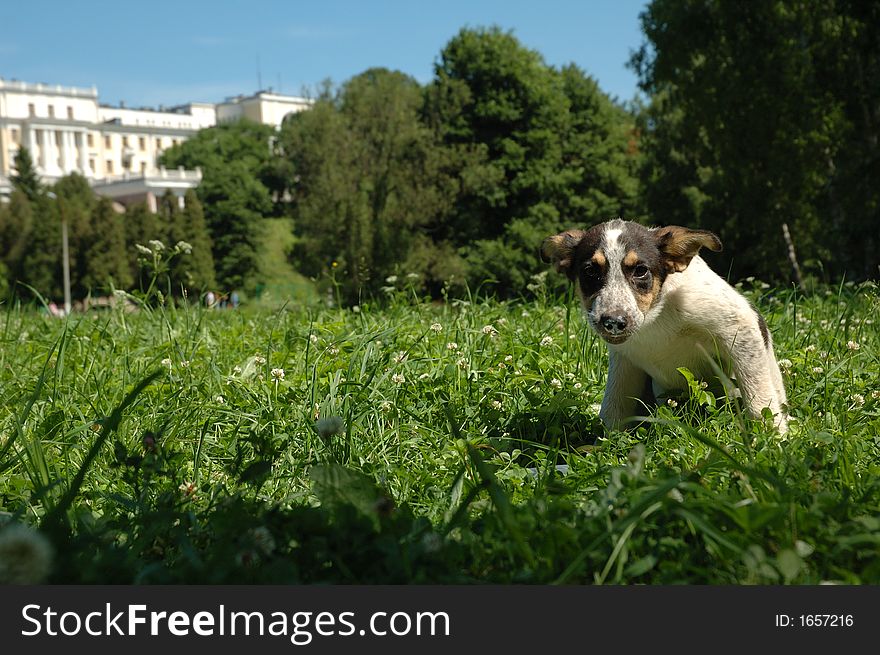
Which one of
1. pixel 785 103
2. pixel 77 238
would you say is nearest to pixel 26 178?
pixel 77 238

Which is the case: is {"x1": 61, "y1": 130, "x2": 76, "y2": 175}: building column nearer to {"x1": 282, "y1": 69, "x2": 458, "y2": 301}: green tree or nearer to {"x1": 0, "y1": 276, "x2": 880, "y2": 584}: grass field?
{"x1": 282, "y1": 69, "x2": 458, "y2": 301}: green tree

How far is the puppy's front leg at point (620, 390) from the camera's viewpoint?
4527mm

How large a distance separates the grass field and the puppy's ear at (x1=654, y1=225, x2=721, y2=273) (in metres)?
0.68

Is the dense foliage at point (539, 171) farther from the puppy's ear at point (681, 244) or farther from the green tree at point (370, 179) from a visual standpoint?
the puppy's ear at point (681, 244)

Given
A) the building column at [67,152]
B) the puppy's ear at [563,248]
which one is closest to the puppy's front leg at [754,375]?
the puppy's ear at [563,248]

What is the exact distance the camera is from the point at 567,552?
98.0 inches

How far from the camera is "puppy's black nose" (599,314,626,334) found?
4.01 meters

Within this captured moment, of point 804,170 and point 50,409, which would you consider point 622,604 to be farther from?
point 804,170

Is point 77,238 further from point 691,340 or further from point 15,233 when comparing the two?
point 691,340

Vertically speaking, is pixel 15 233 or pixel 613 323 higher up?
pixel 15 233

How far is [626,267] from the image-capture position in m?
4.22

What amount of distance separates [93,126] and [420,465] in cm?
16514

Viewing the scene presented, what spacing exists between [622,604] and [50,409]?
347cm

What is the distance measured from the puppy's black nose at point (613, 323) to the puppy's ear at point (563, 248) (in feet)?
1.95
